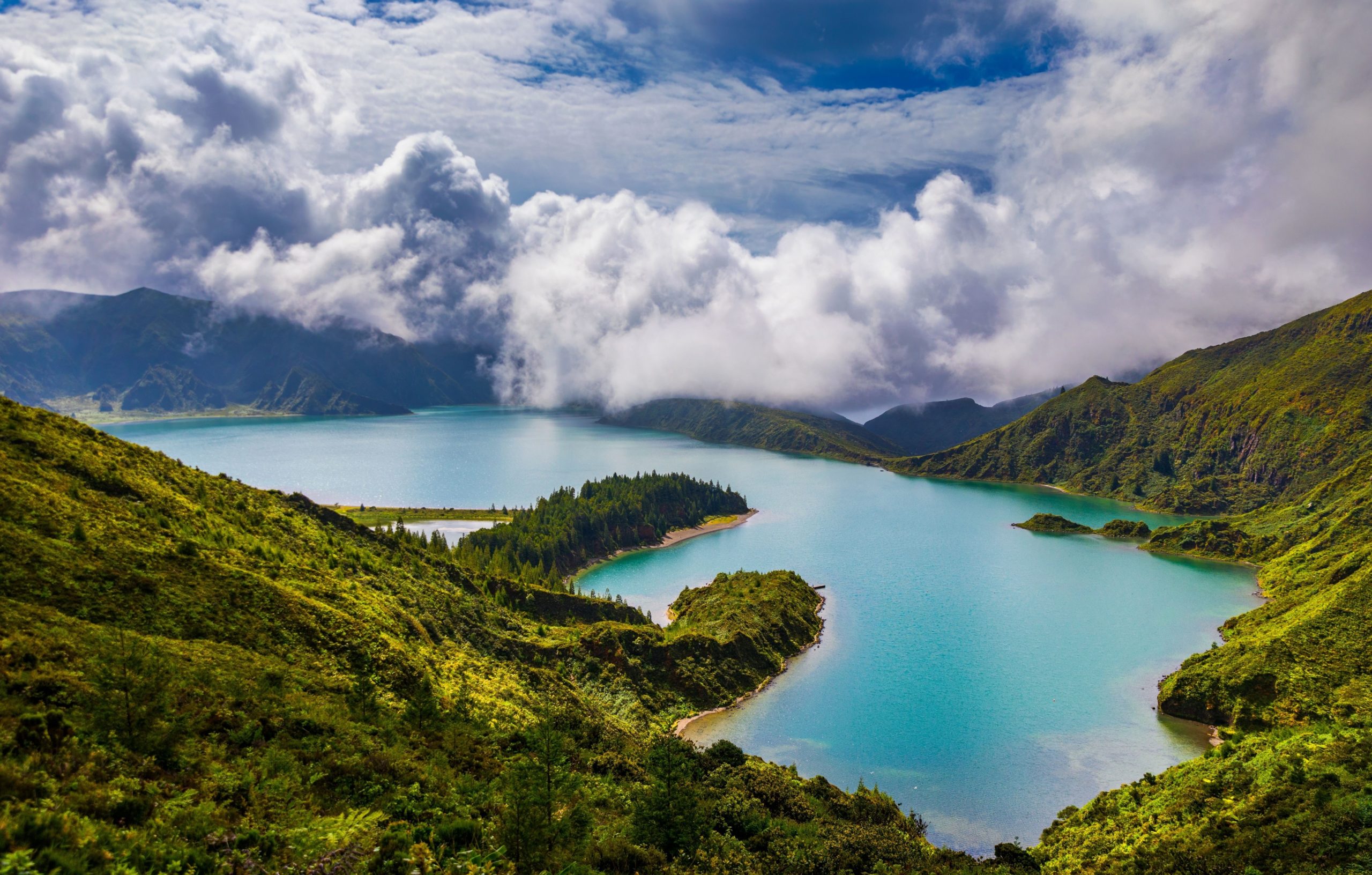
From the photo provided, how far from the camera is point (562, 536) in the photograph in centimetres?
15912

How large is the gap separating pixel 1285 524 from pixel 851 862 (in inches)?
8452

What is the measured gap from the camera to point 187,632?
30891mm

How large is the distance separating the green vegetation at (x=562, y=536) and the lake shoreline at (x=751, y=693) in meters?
44.3

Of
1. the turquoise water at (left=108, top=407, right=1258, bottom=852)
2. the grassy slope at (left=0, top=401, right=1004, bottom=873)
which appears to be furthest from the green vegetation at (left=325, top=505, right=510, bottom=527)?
the grassy slope at (left=0, top=401, right=1004, bottom=873)

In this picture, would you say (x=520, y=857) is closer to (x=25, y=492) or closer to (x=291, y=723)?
(x=291, y=723)

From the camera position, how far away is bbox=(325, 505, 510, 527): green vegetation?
17500 cm

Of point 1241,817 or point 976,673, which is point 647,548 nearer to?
point 976,673

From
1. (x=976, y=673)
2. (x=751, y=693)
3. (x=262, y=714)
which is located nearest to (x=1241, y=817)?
(x=976, y=673)

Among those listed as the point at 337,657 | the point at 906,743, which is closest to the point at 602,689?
the point at 906,743

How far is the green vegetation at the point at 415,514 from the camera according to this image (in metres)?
175

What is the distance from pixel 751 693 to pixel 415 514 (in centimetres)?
13185

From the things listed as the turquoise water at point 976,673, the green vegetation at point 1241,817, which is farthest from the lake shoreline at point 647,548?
the green vegetation at point 1241,817

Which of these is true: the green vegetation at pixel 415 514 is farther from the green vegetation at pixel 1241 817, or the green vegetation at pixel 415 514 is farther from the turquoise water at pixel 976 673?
the green vegetation at pixel 1241 817

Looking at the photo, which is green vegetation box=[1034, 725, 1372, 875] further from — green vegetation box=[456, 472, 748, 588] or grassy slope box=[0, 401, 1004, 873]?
green vegetation box=[456, 472, 748, 588]
